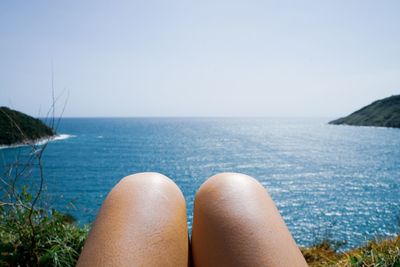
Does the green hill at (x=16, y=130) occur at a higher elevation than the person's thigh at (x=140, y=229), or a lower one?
higher

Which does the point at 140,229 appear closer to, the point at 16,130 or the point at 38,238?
the point at 38,238

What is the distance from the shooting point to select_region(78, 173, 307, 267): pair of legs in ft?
4.20

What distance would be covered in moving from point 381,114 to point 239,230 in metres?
167

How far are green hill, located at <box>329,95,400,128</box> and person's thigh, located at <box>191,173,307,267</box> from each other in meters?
150

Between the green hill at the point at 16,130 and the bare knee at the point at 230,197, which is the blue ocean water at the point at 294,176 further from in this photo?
the bare knee at the point at 230,197

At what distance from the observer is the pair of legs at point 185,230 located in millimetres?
1280

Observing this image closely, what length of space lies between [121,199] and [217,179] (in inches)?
23.6

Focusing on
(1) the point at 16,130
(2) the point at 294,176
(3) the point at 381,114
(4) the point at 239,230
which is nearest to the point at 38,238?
(1) the point at 16,130

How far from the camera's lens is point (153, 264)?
1.26 metres

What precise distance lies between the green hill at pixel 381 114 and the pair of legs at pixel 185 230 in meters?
150

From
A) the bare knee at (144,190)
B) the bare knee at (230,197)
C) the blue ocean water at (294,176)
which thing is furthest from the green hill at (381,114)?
the bare knee at (144,190)

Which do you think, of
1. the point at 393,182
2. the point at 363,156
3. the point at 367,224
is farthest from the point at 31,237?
the point at 363,156

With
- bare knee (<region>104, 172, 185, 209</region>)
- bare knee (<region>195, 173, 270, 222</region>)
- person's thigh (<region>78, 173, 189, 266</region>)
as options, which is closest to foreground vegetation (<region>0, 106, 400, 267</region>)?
bare knee (<region>104, 172, 185, 209</region>)

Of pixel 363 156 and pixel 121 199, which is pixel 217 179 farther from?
pixel 363 156
